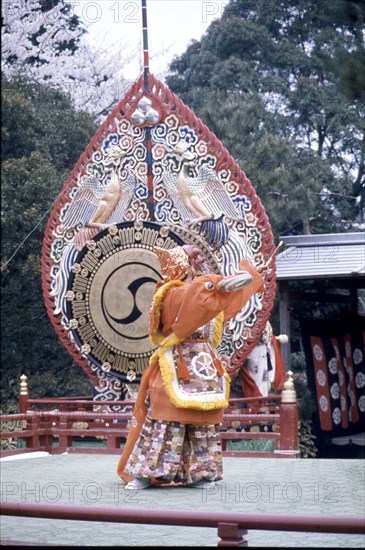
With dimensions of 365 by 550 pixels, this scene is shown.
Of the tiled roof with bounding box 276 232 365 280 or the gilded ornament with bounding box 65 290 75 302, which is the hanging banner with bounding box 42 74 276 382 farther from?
the tiled roof with bounding box 276 232 365 280

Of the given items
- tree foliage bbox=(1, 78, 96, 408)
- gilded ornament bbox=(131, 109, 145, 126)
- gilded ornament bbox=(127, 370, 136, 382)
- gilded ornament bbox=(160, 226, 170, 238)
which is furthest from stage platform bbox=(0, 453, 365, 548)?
tree foliage bbox=(1, 78, 96, 408)

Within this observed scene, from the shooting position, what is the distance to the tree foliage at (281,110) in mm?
16031

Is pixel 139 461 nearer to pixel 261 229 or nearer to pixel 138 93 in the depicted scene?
pixel 261 229

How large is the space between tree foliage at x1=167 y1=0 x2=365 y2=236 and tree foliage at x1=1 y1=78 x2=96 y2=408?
293cm

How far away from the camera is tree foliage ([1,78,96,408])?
1438cm

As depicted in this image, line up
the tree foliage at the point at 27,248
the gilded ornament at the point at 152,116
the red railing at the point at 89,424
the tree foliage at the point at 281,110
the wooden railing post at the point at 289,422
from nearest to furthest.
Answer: the wooden railing post at the point at 289,422 < the red railing at the point at 89,424 < the gilded ornament at the point at 152,116 < the tree foliage at the point at 27,248 < the tree foliage at the point at 281,110

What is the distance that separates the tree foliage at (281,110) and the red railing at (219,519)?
1145 centimetres

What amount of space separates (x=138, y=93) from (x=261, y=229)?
2.08m

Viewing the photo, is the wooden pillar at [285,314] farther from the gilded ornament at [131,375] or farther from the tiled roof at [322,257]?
the gilded ornament at [131,375]

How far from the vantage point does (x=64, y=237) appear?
11.9 metres

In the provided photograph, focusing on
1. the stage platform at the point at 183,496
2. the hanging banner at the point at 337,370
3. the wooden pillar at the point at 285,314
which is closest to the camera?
the stage platform at the point at 183,496

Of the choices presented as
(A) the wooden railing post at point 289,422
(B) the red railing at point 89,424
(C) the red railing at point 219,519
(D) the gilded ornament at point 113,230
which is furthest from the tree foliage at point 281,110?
(C) the red railing at point 219,519

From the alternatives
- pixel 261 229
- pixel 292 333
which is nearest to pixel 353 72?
pixel 261 229

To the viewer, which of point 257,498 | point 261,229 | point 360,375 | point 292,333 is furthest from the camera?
point 292,333
